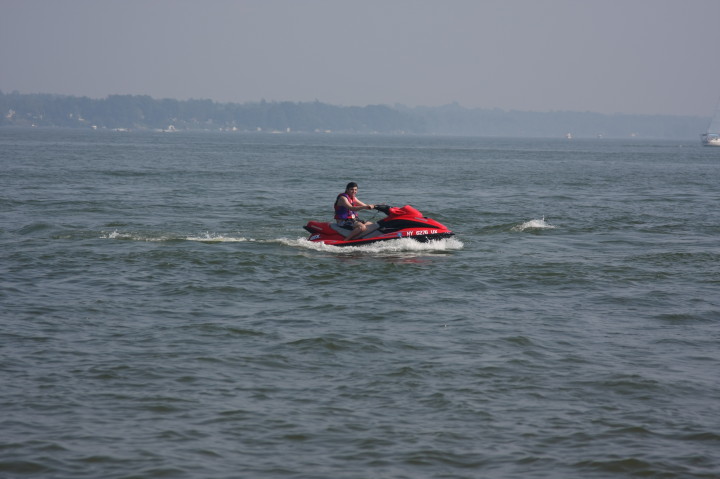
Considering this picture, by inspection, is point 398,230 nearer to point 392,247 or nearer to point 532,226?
point 392,247

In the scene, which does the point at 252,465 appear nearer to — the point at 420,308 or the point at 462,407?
the point at 462,407

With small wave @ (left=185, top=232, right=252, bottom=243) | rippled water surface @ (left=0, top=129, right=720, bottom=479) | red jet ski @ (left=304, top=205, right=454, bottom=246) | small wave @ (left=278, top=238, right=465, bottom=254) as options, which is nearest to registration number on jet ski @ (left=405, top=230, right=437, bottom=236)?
red jet ski @ (left=304, top=205, right=454, bottom=246)

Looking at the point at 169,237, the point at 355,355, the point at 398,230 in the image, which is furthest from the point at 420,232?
the point at 355,355

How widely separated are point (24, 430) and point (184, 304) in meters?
5.29

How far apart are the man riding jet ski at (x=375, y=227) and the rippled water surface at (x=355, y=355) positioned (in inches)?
11.6

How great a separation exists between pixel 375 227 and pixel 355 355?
8.22 m

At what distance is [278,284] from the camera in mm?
14984

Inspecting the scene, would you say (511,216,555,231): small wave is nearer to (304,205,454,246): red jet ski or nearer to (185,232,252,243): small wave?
(304,205,454,246): red jet ski

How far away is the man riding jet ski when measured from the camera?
18.5 m

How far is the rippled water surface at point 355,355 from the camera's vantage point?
766cm

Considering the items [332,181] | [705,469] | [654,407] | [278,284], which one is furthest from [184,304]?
[332,181]

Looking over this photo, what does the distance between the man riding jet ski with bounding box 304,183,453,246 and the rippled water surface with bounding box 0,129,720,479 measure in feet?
0.97

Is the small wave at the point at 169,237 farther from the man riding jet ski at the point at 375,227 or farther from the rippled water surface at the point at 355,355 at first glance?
the man riding jet ski at the point at 375,227

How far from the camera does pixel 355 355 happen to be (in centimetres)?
1054
